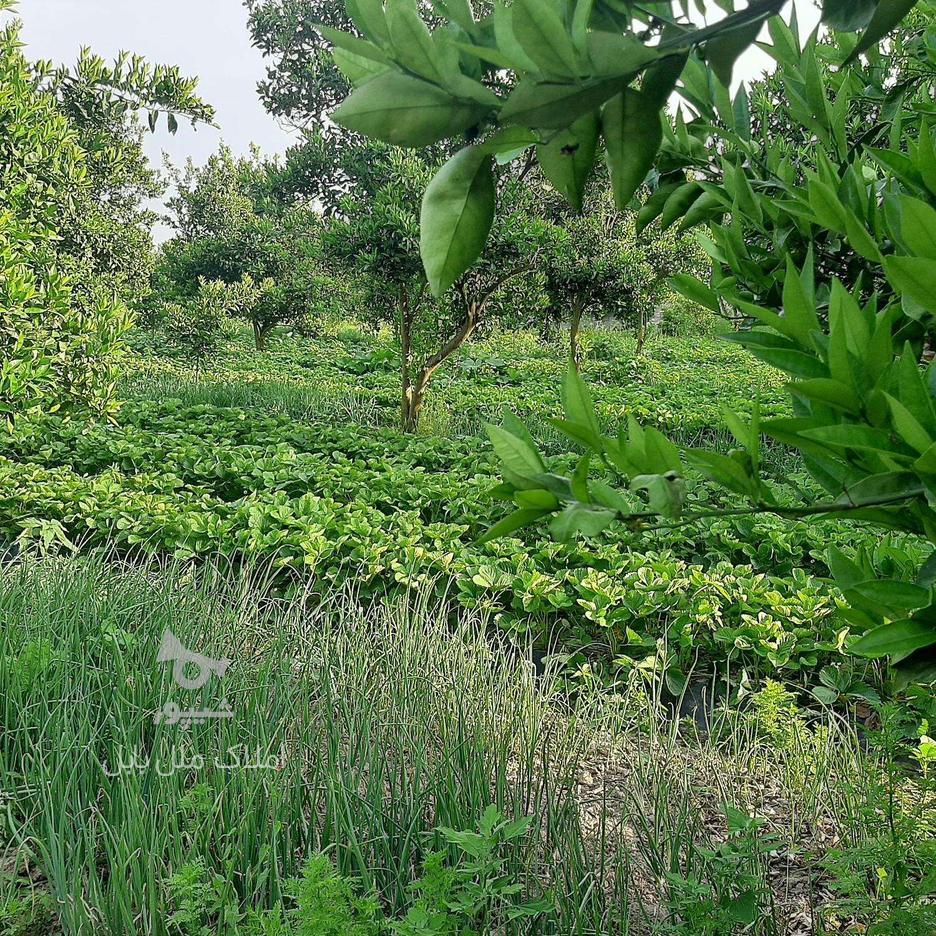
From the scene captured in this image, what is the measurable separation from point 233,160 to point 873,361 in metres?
15.9

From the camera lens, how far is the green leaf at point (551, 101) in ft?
1.34

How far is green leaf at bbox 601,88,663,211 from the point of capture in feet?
1.60

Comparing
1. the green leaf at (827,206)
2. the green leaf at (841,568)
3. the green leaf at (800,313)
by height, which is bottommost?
the green leaf at (841,568)

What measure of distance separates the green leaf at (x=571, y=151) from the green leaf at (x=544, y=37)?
0.26ft

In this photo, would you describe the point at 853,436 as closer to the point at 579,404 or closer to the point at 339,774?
the point at 579,404

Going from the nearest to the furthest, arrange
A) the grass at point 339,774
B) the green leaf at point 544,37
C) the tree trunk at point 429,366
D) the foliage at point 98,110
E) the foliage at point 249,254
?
1. the green leaf at point 544,37
2. the grass at point 339,774
3. the foliage at point 98,110
4. the tree trunk at point 429,366
5. the foliage at point 249,254

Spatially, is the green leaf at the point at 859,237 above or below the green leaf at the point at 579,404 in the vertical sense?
above

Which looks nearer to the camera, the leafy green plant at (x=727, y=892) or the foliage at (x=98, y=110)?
the leafy green plant at (x=727, y=892)

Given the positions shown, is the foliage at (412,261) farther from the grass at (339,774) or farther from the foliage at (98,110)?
the grass at (339,774)

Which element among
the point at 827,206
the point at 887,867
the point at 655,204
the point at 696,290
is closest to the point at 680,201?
the point at 655,204

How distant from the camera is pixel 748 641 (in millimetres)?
2873

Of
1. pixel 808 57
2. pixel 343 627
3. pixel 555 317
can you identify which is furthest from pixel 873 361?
pixel 555 317

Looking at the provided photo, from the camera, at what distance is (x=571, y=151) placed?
1.64 feet

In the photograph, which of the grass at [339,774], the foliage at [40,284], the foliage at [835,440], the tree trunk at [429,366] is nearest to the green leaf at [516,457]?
the foliage at [835,440]
